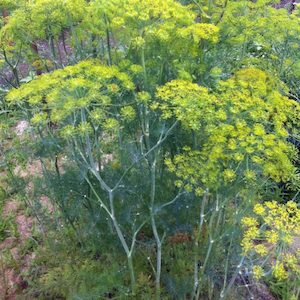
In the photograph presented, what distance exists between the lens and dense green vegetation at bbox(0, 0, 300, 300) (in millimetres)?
2350

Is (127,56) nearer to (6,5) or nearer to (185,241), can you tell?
(6,5)

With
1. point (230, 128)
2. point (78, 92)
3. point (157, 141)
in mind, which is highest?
point (78, 92)

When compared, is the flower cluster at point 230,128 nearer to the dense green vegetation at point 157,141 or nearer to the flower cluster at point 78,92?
the dense green vegetation at point 157,141

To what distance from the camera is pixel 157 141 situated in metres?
2.84

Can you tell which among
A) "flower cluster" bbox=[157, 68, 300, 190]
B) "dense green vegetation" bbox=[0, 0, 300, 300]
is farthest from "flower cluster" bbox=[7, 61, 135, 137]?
"flower cluster" bbox=[157, 68, 300, 190]

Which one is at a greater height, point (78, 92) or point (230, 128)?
point (78, 92)

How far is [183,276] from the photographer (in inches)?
128

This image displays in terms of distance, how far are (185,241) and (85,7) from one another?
80.4 inches

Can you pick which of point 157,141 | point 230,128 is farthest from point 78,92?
point 230,128

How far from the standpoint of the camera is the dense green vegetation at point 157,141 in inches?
92.5

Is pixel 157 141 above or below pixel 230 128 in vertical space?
below

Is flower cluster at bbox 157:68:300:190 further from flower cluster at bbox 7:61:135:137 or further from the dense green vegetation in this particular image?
flower cluster at bbox 7:61:135:137

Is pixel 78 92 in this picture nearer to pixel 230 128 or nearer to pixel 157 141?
pixel 157 141

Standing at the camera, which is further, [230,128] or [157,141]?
[157,141]
